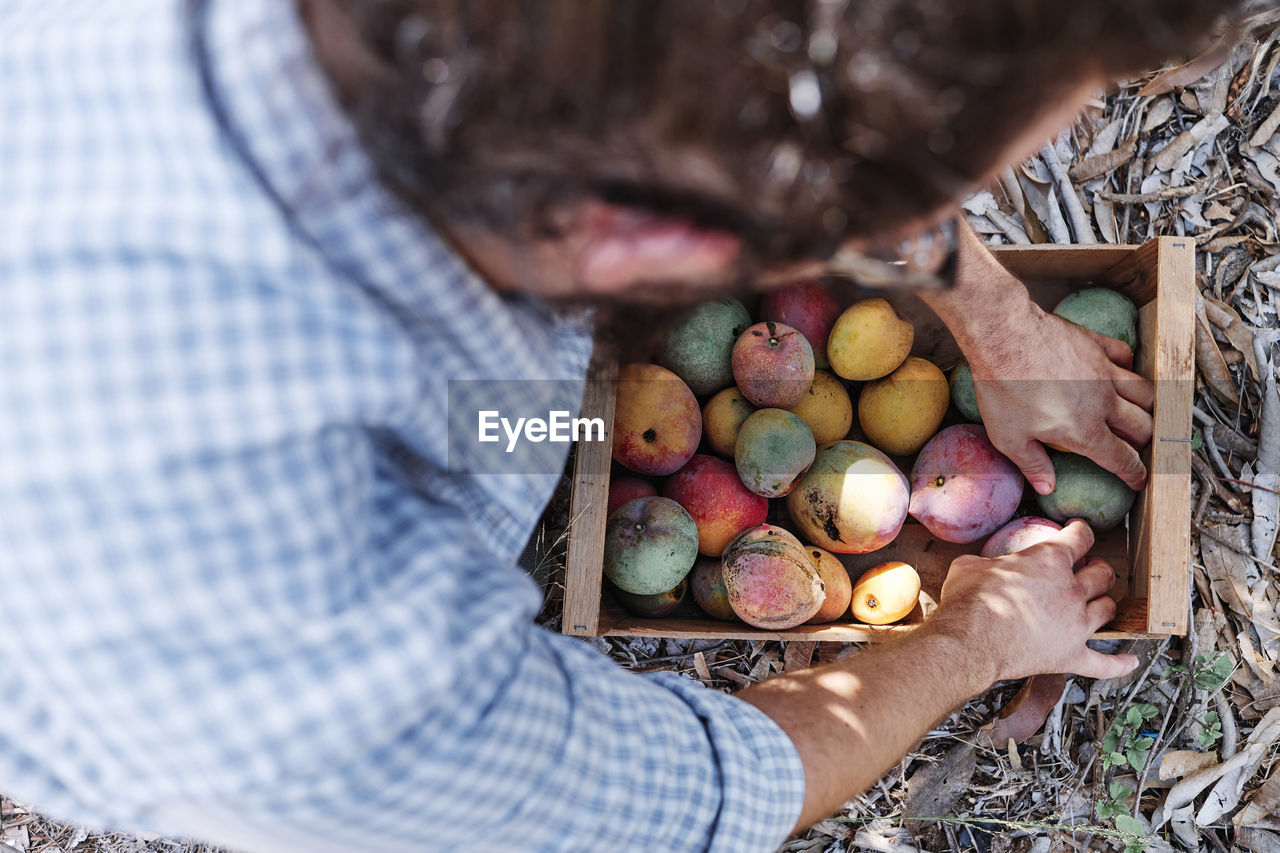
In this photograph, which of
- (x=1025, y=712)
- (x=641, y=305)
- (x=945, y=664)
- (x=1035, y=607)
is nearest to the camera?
(x=641, y=305)

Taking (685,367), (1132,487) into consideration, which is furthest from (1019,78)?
Result: (1132,487)

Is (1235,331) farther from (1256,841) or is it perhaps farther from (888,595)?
(1256,841)

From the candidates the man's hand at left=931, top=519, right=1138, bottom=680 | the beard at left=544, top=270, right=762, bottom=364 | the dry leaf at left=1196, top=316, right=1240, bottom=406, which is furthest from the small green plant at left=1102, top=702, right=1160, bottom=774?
the beard at left=544, top=270, right=762, bottom=364

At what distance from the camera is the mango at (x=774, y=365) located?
1.91 metres

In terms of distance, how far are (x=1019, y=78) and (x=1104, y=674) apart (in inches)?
68.7

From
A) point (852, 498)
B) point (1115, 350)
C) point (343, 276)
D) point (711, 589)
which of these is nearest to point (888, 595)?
point (852, 498)

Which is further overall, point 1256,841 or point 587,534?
point 1256,841

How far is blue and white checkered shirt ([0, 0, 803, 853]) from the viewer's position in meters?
0.74

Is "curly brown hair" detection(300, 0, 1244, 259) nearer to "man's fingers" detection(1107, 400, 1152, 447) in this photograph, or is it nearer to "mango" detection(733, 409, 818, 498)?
"mango" detection(733, 409, 818, 498)

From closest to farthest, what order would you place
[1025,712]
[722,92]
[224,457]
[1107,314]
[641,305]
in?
[722,92], [224,457], [641,305], [1107,314], [1025,712]

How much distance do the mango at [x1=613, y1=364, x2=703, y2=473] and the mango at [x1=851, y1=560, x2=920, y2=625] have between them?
1.80 feet

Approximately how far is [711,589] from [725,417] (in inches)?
17.3

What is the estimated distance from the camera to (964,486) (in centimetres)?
192

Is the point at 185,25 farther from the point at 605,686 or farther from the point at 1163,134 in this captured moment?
the point at 1163,134
